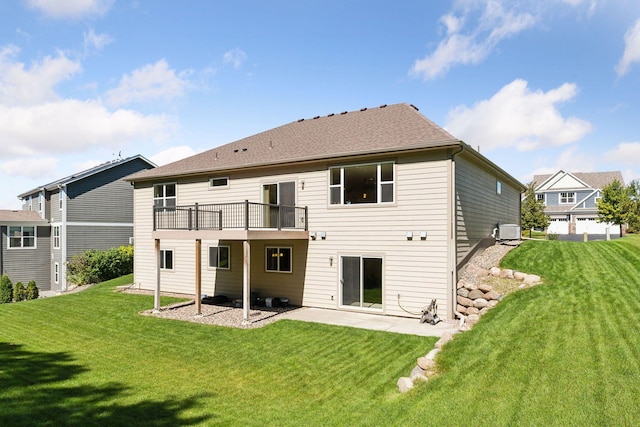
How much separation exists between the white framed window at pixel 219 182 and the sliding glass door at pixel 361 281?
6138 millimetres

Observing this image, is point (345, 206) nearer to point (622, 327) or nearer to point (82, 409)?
point (622, 327)

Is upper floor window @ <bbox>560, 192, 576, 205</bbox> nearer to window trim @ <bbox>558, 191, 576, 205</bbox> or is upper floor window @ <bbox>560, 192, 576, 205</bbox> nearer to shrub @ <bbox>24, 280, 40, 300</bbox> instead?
window trim @ <bbox>558, 191, 576, 205</bbox>

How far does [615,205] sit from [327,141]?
32.6 m

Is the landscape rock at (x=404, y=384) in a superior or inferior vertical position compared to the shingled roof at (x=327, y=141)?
inferior

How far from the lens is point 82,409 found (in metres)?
5.83

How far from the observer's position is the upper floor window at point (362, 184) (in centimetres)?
1210

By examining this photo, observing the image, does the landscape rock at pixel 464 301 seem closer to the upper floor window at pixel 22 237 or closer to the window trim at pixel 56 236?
the window trim at pixel 56 236

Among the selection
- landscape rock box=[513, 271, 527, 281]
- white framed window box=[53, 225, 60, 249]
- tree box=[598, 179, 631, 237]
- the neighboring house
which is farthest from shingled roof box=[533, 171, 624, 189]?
white framed window box=[53, 225, 60, 249]

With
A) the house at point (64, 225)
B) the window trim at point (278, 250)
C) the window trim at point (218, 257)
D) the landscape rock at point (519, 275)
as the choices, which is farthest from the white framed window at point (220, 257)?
the house at point (64, 225)

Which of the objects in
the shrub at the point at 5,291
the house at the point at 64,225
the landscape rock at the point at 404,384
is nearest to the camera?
the landscape rock at the point at 404,384

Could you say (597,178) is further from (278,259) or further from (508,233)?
(278,259)

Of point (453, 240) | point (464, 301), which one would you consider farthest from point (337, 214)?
point (464, 301)

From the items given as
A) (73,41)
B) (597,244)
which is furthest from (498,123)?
(73,41)

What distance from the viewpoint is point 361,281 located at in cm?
1249
